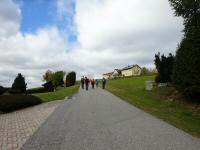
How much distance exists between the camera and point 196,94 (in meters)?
17.4

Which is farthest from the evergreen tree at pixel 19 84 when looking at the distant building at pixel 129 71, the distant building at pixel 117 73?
the distant building at pixel 117 73

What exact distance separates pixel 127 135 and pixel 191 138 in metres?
1.97

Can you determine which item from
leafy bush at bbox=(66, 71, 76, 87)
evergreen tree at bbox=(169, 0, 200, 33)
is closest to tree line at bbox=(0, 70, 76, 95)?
leafy bush at bbox=(66, 71, 76, 87)

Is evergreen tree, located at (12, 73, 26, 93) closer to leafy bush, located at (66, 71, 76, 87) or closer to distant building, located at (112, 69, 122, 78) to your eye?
leafy bush, located at (66, 71, 76, 87)

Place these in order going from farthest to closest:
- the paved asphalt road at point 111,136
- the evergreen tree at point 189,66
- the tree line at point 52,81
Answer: the tree line at point 52,81 < the evergreen tree at point 189,66 < the paved asphalt road at point 111,136

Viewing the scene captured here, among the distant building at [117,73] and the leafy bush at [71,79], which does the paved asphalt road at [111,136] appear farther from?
the distant building at [117,73]

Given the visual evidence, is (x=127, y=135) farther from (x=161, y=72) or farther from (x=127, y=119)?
(x=161, y=72)

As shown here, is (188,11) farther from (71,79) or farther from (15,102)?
(71,79)

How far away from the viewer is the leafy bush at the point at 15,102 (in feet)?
67.1

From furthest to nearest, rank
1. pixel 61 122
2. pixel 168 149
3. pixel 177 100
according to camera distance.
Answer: pixel 177 100 → pixel 61 122 → pixel 168 149

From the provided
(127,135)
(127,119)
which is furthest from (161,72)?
(127,135)

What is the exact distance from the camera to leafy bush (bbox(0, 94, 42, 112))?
20438 mm

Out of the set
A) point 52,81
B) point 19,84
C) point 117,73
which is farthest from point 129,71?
point 19,84

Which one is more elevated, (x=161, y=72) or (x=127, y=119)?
(x=161, y=72)
